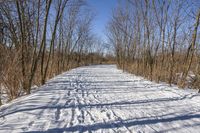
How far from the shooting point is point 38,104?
17.5 feet

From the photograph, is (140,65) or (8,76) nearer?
(8,76)

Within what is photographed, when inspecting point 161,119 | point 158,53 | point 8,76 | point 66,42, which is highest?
point 66,42

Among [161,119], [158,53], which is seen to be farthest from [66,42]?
[161,119]

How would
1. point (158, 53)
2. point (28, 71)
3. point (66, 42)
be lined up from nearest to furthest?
point (28, 71)
point (158, 53)
point (66, 42)

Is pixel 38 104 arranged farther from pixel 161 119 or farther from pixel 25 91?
pixel 161 119

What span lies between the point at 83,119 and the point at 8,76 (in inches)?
137

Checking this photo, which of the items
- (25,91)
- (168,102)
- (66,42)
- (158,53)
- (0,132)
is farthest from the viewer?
(66,42)

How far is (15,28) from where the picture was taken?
8.31 meters

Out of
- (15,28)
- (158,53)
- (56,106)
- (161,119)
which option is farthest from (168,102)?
(158,53)

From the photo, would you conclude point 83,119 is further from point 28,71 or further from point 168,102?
point 28,71

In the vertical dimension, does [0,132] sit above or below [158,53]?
below

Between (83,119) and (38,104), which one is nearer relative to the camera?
(83,119)

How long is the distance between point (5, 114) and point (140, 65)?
1509 cm

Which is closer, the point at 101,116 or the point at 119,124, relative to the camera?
the point at 119,124
